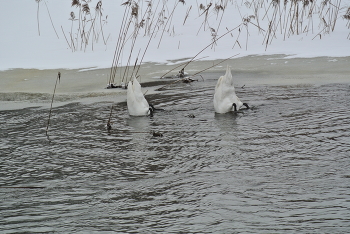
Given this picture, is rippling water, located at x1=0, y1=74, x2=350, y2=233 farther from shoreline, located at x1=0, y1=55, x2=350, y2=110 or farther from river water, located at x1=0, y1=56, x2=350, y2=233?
shoreline, located at x1=0, y1=55, x2=350, y2=110

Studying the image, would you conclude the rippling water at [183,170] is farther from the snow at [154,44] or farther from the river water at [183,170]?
the snow at [154,44]

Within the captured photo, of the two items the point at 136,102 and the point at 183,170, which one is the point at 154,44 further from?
the point at 183,170

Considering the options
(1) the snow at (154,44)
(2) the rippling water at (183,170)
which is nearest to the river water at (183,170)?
(2) the rippling water at (183,170)

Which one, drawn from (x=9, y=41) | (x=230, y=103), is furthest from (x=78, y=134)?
(x=9, y=41)

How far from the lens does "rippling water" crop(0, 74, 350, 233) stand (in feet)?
9.20

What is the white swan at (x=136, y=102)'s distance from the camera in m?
5.50

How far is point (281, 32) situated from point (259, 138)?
6.99 metres

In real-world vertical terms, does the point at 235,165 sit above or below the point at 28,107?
below

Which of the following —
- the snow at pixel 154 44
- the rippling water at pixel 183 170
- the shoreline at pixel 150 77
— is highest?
the snow at pixel 154 44

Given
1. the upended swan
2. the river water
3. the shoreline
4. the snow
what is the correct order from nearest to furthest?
1. the river water
2. the upended swan
3. the shoreline
4. the snow

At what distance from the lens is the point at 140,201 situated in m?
3.09

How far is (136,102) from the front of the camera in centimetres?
557

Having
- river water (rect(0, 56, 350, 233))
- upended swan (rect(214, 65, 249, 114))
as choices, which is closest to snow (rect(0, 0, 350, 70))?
upended swan (rect(214, 65, 249, 114))

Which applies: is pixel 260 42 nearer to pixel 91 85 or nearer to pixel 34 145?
pixel 91 85
